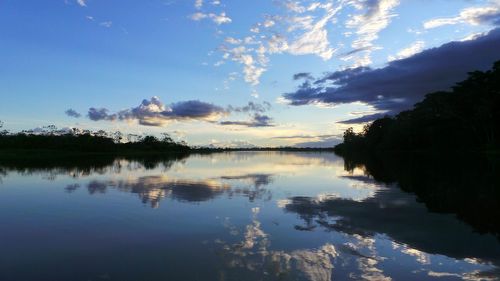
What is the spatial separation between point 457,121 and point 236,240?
99.3 metres

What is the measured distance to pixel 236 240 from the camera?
12180 millimetres

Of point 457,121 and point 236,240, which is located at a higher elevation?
point 457,121

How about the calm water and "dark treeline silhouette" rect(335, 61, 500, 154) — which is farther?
"dark treeline silhouette" rect(335, 61, 500, 154)

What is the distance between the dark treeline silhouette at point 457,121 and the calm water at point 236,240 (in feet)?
231

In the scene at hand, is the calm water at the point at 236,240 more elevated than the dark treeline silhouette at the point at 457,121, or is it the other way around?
the dark treeline silhouette at the point at 457,121

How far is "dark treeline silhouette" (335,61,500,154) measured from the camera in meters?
80.4

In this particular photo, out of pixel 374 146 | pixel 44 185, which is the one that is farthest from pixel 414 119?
pixel 44 185

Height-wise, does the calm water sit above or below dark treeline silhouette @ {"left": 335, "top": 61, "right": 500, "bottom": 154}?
below

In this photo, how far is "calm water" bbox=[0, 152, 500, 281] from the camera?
925 centimetres

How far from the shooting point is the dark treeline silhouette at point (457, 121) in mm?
80375

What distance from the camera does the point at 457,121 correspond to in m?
98.7

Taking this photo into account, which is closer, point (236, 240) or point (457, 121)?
point (236, 240)

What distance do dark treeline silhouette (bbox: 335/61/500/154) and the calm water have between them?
7051cm

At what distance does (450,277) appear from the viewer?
892cm
